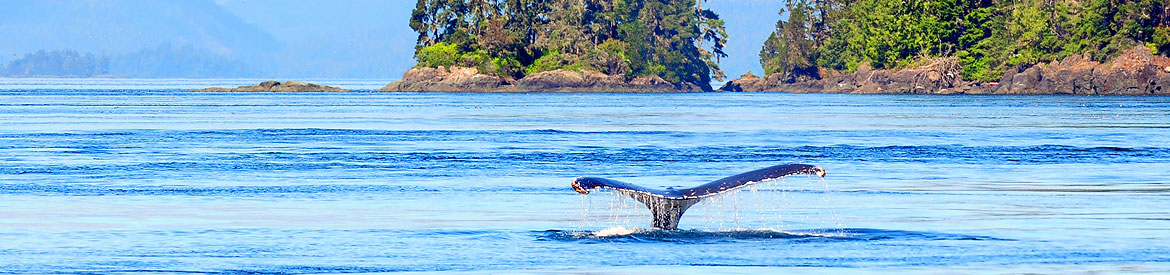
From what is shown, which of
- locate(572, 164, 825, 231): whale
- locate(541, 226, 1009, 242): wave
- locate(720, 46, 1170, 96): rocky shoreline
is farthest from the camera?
locate(720, 46, 1170, 96): rocky shoreline

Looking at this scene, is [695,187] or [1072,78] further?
[1072,78]

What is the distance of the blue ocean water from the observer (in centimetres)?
2656

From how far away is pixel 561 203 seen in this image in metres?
37.4

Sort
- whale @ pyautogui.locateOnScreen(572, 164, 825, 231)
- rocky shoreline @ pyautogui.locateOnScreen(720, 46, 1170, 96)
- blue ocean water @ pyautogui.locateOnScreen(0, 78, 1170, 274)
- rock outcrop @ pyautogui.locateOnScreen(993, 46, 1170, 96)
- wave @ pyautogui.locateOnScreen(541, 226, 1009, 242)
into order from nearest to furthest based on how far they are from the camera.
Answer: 1. whale @ pyautogui.locateOnScreen(572, 164, 825, 231)
2. blue ocean water @ pyautogui.locateOnScreen(0, 78, 1170, 274)
3. wave @ pyautogui.locateOnScreen(541, 226, 1009, 242)
4. rock outcrop @ pyautogui.locateOnScreen(993, 46, 1170, 96)
5. rocky shoreline @ pyautogui.locateOnScreen(720, 46, 1170, 96)

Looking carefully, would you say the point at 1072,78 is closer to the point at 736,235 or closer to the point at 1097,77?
the point at 1097,77

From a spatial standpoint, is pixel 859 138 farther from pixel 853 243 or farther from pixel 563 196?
pixel 853 243

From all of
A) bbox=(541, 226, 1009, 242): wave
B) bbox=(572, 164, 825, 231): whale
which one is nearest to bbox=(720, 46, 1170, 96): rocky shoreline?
bbox=(541, 226, 1009, 242): wave

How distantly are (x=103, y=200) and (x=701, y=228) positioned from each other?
14746 millimetres

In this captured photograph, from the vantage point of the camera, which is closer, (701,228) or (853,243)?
(853,243)

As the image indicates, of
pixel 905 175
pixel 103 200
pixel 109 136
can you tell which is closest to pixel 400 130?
pixel 109 136

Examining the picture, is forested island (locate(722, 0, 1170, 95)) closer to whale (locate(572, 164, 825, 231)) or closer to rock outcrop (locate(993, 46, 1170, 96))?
rock outcrop (locate(993, 46, 1170, 96))

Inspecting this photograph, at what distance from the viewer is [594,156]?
5950 centimetres

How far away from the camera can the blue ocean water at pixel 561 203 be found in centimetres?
2656

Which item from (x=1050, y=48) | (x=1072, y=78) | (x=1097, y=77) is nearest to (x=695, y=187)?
(x=1097, y=77)
